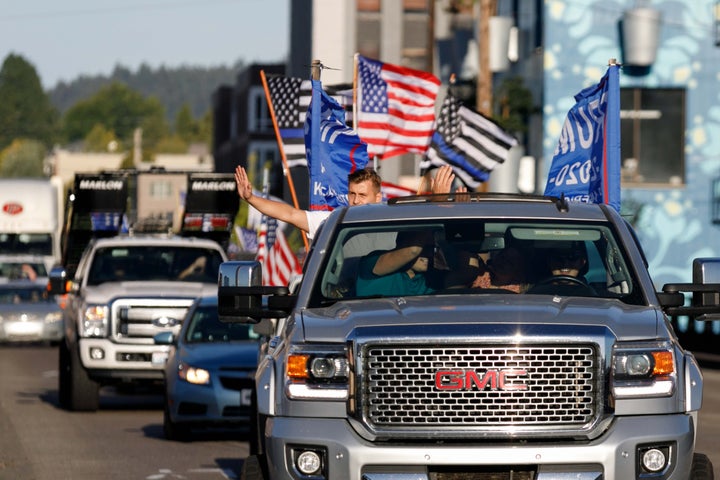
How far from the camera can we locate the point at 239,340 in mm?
18469

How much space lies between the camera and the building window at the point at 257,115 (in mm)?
97250

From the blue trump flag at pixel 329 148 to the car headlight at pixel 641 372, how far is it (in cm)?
734

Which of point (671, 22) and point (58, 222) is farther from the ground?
point (671, 22)

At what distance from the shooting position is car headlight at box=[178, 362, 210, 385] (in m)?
17.4

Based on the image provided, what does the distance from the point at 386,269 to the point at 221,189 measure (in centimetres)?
1805

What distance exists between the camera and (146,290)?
21.4 meters

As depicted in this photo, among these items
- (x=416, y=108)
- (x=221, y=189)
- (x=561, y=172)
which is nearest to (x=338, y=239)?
(x=561, y=172)

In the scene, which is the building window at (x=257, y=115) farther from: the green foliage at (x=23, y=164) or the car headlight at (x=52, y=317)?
the green foliage at (x=23, y=164)

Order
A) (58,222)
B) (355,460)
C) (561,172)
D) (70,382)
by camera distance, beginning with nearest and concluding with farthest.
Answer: (355,460) < (561,172) < (70,382) < (58,222)

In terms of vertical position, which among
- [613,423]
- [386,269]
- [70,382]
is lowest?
[70,382]

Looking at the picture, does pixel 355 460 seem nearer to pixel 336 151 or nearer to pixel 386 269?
pixel 386 269

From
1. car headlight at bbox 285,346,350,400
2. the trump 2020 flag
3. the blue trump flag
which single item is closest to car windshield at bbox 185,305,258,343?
the blue trump flag

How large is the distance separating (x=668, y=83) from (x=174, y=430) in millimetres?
27276

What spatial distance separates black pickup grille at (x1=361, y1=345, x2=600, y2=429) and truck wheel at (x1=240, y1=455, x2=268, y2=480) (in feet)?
2.75
